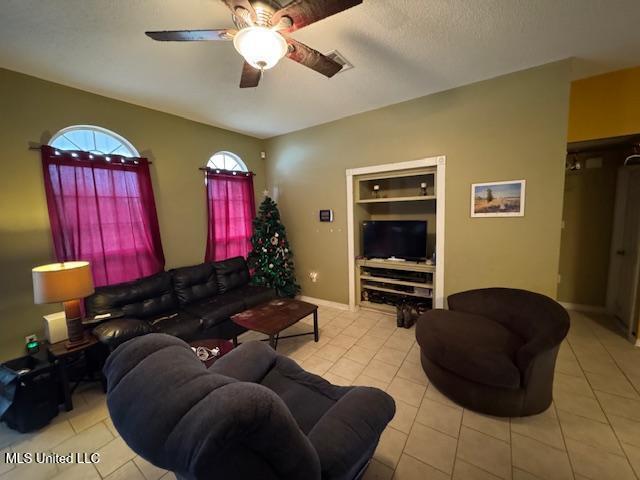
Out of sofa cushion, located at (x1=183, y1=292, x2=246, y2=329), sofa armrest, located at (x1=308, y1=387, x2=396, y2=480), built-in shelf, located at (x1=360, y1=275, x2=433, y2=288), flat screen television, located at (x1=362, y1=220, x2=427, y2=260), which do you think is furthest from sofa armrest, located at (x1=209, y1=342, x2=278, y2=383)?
flat screen television, located at (x1=362, y1=220, x2=427, y2=260)

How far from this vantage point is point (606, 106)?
2.57 metres

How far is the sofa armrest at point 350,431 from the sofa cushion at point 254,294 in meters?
2.16

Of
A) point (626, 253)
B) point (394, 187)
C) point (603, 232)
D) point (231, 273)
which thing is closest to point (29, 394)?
point (231, 273)

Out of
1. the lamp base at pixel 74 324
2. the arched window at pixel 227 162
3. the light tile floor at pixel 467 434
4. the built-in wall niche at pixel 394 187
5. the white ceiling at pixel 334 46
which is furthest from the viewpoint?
the arched window at pixel 227 162

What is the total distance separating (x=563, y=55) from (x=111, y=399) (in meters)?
3.85

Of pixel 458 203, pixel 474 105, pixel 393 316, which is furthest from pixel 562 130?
pixel 393 316

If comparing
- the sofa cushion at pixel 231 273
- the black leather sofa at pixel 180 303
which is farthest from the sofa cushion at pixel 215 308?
the sofa cushion at pixel 231 273

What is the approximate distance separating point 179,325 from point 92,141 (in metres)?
2.19

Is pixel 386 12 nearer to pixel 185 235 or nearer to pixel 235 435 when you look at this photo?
pixel 235 435

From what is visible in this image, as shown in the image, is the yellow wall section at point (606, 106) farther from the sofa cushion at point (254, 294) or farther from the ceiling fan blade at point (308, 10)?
the sofa cushion at point (254, 294)

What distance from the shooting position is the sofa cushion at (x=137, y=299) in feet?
8.27

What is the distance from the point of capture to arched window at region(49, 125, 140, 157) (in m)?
2.60

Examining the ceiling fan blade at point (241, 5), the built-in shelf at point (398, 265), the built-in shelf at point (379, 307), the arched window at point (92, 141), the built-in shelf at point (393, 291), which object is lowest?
the built-in shelf at point (379, 307)

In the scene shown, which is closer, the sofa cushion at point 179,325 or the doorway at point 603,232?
the sofa cushion at point 179,325
